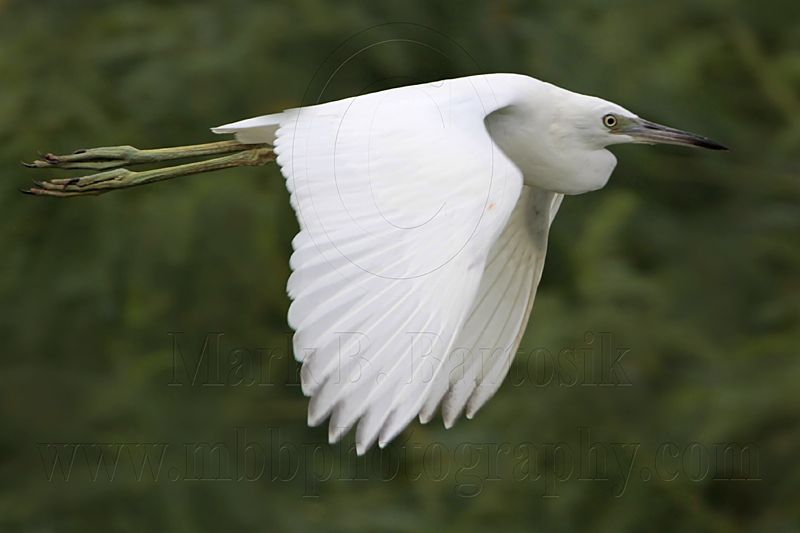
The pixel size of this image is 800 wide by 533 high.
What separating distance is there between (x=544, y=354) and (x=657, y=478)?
0.78 m

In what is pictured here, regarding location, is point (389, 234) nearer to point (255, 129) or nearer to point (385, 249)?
point (385, 249)

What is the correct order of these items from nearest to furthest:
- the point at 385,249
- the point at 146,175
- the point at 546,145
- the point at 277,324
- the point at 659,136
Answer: the point at 385,249 → the point at 546,145 → the point at 659,136 → the point at 146,175 → the point at 277,324

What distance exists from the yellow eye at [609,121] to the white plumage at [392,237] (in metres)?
0.20

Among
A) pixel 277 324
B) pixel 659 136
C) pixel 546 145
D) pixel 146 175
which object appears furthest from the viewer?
pixel 277 324

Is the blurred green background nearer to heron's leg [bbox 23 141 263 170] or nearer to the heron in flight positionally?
heron's leg [bbox 23 141 263 170]

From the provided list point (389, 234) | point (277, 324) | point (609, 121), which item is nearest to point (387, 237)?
point (389, 234)

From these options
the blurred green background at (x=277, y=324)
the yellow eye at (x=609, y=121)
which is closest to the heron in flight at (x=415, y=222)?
the yellow eye at (x=609, y=121)

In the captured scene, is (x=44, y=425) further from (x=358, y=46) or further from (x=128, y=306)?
(x=358, y=46)

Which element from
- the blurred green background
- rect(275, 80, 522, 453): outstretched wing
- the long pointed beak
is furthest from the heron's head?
the blurred green background

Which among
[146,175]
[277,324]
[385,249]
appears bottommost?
[277,324]

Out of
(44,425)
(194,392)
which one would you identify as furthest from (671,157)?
(44,425)

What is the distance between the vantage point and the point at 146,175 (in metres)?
4.22

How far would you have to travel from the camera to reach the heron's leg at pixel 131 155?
13.8ft

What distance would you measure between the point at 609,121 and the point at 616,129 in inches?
1.1
